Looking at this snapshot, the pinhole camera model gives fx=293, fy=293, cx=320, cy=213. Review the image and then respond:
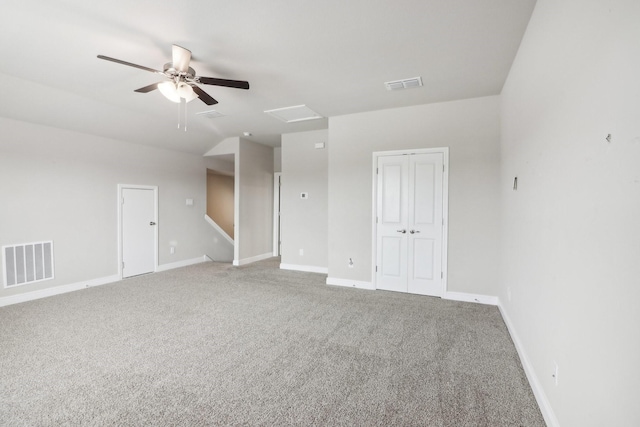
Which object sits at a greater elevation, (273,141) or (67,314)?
(273,141)

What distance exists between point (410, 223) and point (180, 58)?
3515mm

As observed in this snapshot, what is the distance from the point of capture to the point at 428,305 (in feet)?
12.9

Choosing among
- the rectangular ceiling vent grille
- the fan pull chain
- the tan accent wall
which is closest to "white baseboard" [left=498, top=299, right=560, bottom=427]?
the rectangular ceiling vent grille

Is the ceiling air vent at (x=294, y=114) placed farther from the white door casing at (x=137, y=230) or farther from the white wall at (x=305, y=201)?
the white door casing at (x=137, y=230)

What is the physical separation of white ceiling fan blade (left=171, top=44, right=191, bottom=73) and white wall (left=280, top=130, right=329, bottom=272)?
11.1 feet

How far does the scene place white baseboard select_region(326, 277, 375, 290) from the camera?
4703 millimetres

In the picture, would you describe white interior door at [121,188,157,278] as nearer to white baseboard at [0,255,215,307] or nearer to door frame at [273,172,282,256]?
white baseboard at [0,255,215,307]

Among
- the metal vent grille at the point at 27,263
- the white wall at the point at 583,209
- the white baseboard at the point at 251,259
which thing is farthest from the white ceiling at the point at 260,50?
the white baseboard at the point at 251,259

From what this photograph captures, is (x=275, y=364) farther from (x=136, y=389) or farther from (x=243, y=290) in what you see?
(x=243, y=290)

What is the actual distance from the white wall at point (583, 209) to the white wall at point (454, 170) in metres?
1.58

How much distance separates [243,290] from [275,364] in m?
2.30

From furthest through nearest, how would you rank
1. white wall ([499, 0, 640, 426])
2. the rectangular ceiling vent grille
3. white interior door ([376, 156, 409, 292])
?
white interior door ([376, 156, 409, 292])
the rectangular ceiling vent grille
white wall ([499, 0, 640, 426])

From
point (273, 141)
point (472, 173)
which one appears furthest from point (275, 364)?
point (273, 141)

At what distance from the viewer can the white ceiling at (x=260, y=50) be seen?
7.26 feet
